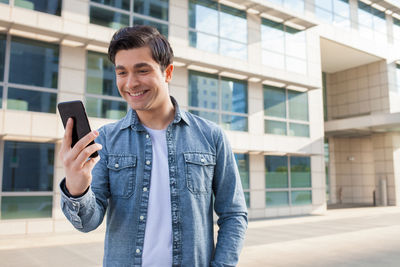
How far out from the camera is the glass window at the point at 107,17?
12500 mm

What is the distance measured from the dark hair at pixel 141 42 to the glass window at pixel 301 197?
651 inches

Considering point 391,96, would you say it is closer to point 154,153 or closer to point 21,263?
point 21,263

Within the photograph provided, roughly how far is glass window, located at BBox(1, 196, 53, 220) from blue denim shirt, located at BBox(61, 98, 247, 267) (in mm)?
10083

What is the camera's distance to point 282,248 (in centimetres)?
863

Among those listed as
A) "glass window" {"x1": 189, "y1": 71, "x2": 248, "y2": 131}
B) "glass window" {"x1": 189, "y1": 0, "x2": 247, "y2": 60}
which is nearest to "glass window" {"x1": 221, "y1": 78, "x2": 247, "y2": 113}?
"glass window" {"x1": 189, "y1": 71, "x2": 248, "y2": 131}

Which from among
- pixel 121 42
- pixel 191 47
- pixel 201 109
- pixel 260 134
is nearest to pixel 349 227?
pixel 260 134

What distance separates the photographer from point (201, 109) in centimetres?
1472

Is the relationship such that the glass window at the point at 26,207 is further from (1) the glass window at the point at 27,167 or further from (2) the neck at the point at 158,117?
(2) the neck at the point at 158,117

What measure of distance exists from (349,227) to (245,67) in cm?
768

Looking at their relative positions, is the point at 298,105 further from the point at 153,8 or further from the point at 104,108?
the point at 104,108

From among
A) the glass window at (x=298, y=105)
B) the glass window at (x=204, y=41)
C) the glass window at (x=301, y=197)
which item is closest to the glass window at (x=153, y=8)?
the glass window at (x=204, y=41)

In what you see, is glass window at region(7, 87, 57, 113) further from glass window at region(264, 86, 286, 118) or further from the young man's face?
the young man's face

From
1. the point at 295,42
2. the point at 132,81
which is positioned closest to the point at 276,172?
the point at 295,42

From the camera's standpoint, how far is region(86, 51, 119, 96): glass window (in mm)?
12352
